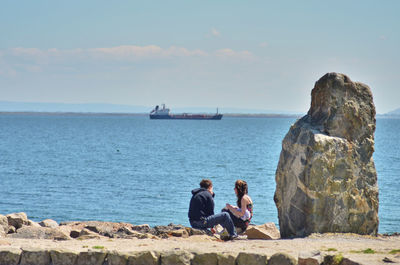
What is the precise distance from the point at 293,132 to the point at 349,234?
236 centimetres

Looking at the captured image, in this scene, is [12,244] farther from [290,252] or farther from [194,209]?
[290,252]

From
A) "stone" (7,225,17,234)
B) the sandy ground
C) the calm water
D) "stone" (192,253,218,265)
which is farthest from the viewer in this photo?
the calm water

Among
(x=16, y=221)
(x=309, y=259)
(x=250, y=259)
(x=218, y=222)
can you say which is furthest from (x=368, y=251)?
(x=16, y=221)

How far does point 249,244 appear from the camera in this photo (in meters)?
11.4

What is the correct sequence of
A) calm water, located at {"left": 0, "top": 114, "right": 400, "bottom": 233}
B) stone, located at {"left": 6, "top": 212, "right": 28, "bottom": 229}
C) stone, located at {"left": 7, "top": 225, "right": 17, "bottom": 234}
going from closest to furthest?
1. stone, located at {"left": 7, "top": 225, "right": 17, "bottom": 234}
2. stone, located at {"left": 6, "top": 212, "right": 28, "bottom": 229}
3. calm water, located at {"left": 0, "top": 114, "right": 400, "bottom": 233}

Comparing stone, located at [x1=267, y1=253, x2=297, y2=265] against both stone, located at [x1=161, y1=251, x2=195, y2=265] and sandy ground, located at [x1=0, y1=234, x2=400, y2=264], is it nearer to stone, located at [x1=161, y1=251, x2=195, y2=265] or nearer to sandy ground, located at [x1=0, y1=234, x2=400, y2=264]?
sandy ground, located at [x1=0, y1=234, x2=400, y2=264]

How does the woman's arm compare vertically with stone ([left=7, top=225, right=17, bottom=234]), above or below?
above

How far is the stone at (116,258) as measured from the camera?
1029 cm

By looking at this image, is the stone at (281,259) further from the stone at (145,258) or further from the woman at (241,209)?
the woman at (241,209)

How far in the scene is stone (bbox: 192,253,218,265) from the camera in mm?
10086

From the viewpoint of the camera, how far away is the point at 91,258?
10406 millimetres

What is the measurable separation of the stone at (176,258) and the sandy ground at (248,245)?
214 millimetres

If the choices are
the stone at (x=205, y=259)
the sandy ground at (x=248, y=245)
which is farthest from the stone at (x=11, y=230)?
the stone at (x=205, y=259)

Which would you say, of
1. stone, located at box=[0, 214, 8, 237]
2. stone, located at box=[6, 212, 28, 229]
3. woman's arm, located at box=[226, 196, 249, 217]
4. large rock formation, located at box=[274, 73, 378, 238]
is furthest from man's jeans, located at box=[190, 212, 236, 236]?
stone, located at box=[6, 212, 28, 229]
